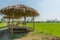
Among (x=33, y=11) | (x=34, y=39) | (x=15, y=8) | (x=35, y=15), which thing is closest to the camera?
(x=34, y=39)

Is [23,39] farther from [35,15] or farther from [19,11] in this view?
[35,15]

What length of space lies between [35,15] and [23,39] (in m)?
5.13

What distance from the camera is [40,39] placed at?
35.7ft

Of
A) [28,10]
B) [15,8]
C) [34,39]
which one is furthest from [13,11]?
[34,39]

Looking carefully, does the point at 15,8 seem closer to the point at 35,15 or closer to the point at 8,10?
the point at 8,10

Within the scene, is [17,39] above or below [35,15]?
below

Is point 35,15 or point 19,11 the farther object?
point 35,15

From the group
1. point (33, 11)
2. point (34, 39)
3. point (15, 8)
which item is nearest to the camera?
point (34, 39)

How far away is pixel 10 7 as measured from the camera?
1397cm

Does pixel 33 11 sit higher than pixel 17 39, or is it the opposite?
pixel 33 11

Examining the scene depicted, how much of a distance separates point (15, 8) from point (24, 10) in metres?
0.77

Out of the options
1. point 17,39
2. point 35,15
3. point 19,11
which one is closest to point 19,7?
point 19,11

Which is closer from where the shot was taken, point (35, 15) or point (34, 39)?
point (34, 39)

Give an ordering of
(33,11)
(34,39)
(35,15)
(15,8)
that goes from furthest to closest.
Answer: (35,15), (33,11), (15,8), (34,39)
